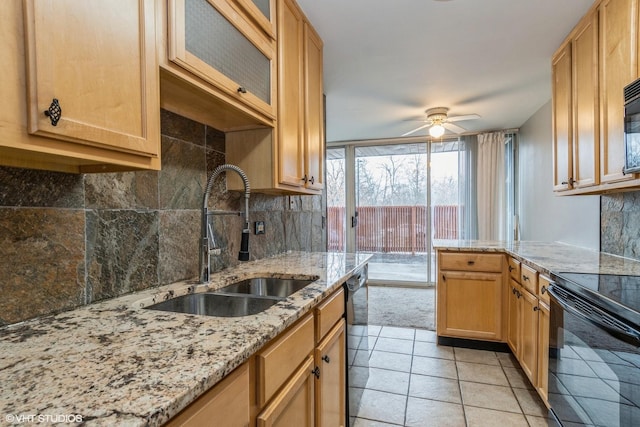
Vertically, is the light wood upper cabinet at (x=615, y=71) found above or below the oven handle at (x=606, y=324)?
above

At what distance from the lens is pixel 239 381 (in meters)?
0.80

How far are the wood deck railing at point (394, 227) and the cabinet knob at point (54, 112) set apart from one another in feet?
16.1

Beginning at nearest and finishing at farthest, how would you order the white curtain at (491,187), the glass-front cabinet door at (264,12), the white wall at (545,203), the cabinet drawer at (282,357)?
the cabinet drawer at (282,357), the glass-front cabinet door at (264,12), the white wall at (545,203), the white curtain at (491,187)

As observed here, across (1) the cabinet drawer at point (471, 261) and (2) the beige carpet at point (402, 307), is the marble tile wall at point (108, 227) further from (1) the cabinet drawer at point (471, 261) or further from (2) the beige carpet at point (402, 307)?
(2) the beige carpet at point (402, 307)

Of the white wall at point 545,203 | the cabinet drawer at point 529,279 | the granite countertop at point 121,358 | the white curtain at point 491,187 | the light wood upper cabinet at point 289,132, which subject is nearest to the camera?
the granite countertop at point 121,358

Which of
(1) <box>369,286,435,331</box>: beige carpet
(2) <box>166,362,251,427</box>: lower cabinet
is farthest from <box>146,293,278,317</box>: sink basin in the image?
(1) <box>369,286,435,331</box>: beige carpet

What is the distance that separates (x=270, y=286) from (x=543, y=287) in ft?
5.04

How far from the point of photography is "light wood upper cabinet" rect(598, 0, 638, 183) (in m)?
1.57

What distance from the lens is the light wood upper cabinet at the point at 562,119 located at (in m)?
2.25

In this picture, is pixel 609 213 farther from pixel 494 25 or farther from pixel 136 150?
pixel 136 150

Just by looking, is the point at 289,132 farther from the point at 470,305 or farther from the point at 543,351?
the point at 470,305


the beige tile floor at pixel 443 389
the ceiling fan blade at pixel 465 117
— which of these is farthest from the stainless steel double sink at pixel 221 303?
the ceiling fan blade at pixel 465 117

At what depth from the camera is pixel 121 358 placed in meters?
0.72

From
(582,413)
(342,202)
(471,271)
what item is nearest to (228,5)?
(582,413)
